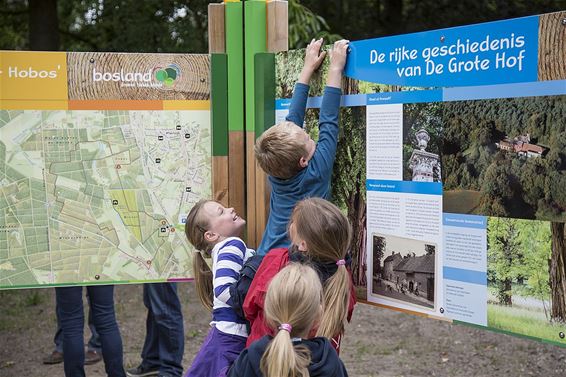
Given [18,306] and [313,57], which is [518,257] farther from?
[18,306]

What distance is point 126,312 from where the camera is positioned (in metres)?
8.53

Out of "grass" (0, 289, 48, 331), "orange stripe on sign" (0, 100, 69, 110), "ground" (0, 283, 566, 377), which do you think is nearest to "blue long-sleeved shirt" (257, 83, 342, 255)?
"orange stripe on sign" (0, 100, 69, 110)

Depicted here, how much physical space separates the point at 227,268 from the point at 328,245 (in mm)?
565

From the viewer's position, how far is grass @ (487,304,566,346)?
8.88 ft

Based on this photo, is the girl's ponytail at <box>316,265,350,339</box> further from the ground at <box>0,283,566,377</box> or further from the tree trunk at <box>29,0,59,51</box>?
the tree trunk at <box>29,0,59,51</box>

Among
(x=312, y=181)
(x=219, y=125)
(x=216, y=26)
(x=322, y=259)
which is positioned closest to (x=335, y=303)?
(x=322, y=259)

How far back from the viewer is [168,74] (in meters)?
4.13

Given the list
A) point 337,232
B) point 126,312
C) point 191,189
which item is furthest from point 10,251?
point 126,312

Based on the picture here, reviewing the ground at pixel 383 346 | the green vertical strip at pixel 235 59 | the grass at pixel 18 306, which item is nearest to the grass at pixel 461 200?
the green vertical strip at pixel 235 59

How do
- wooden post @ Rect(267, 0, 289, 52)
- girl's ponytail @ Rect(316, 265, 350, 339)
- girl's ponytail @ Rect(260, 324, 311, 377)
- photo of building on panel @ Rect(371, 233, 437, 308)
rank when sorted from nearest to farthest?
girl's ponytail @ Rect(260, 324, 311, 377), girl's ponytail @ Rect(316, 265, 350, 339), photo of building on panel @ Rect(371, 233, 437, 308), wooden post @ Rect(267, 0, 289, 52)

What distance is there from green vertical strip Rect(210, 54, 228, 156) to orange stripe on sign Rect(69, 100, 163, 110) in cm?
30

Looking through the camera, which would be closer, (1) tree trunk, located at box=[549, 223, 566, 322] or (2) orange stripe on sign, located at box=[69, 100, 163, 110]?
(1) tree trunk, located at box=[549, 223, 566, 322]

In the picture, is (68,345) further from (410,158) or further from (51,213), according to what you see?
(410,158)

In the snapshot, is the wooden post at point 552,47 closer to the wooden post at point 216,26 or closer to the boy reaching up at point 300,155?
the boy reaching up at point 300,155
